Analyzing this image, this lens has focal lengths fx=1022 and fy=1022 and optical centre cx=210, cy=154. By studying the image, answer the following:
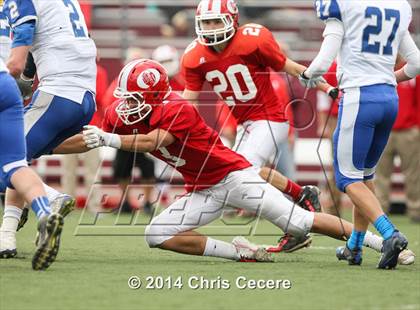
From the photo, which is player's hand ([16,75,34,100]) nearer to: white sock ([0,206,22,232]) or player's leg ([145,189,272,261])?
white sock ([0,206,22,232])

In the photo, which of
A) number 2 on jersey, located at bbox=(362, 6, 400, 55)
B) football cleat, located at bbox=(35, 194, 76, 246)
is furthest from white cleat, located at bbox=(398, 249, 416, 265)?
football cleat, located at bbox=(35, 194, 76, 246)

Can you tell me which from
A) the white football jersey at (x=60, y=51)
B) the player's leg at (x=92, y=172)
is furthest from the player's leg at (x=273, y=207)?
the player's leg at (x=92, y=172)

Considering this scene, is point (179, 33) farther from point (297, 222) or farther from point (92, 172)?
point (297, 222)

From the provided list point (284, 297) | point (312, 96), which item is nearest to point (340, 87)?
point (284, 297)

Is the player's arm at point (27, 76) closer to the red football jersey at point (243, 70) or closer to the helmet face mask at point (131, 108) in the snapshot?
the helmet face mask at point (131, 108)

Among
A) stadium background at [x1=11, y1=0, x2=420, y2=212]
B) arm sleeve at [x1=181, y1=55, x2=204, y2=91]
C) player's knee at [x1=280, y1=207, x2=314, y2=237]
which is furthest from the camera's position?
stadium background at [x1=11, y1=0, x2=420, y2=212]

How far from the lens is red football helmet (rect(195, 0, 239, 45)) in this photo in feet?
24.0

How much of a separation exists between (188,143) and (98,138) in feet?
2.22

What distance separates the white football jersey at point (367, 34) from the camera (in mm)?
5859

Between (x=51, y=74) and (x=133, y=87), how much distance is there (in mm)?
623

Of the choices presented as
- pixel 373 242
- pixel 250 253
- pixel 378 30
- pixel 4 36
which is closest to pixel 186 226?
pixel 250 253

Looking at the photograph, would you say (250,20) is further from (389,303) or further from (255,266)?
(389,303)

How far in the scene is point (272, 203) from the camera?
242 inches

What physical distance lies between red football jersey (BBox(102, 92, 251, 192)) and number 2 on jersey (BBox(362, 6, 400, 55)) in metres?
1.06
